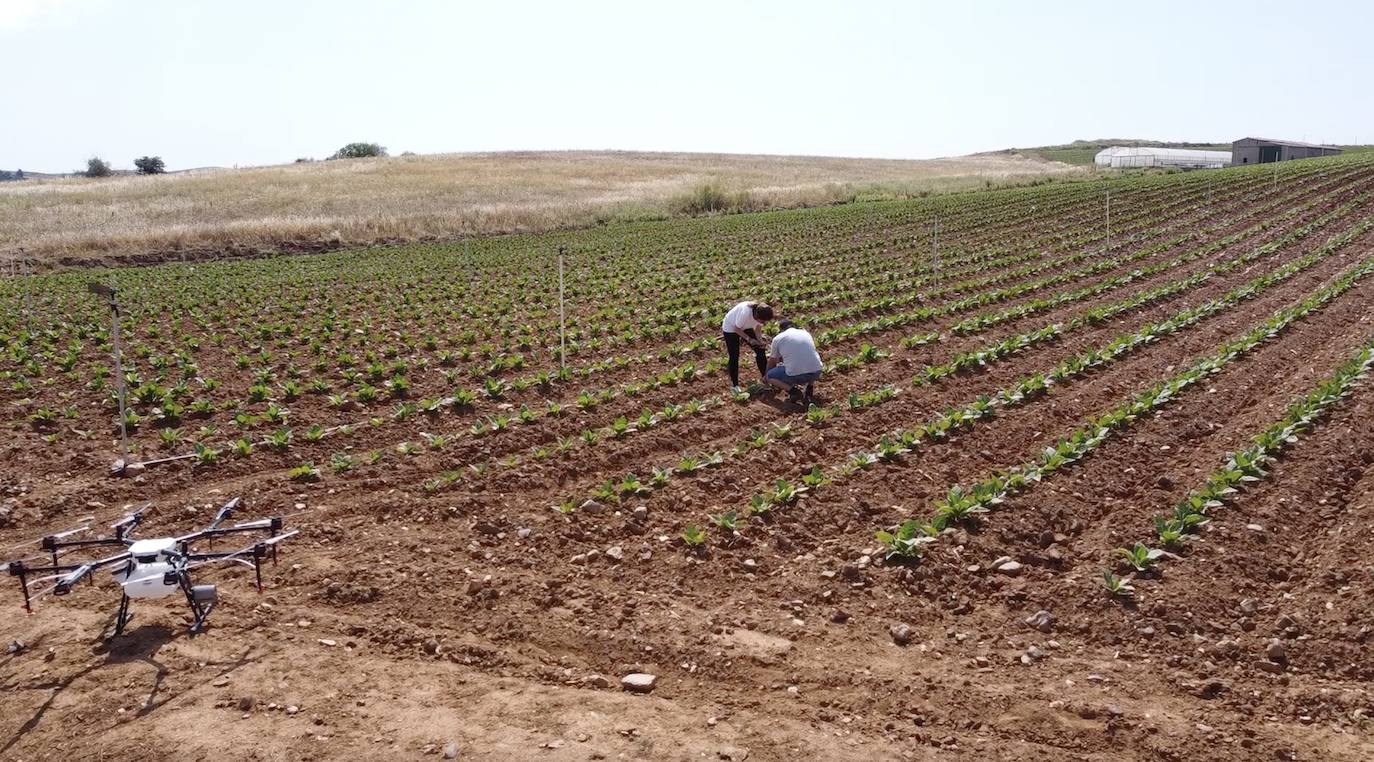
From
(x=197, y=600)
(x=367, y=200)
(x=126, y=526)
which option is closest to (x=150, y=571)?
(x=197, y=600)

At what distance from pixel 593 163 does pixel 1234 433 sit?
82.1 metres

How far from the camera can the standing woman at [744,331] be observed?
12086 mm

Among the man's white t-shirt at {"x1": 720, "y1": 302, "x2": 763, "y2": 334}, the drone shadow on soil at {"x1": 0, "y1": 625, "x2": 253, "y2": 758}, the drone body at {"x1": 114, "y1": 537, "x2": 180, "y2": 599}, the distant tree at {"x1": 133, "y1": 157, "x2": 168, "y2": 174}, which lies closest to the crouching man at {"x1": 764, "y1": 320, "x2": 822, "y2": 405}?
the man's white t-shirt at {"x1": 720, "y1": 302, "x2": 763, "y2": 334}

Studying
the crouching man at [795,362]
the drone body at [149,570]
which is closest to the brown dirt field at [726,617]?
the drone body at [149,570]

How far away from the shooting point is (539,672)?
5.99 meters

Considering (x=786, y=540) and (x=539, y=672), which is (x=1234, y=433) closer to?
(x=786, y=540)

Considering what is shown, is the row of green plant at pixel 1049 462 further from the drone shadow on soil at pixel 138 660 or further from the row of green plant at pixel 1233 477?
the drone shadow on soil at pixel 138 660

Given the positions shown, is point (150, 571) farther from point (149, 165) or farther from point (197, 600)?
point (149, 165)

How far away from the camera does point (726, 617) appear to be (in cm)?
661

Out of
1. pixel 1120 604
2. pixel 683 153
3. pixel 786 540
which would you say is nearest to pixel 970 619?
pixel 1120 604

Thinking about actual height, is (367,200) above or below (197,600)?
above

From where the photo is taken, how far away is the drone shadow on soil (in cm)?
548

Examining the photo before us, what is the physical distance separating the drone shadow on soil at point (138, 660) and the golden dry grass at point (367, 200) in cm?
3761

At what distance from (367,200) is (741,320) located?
5009 cm
